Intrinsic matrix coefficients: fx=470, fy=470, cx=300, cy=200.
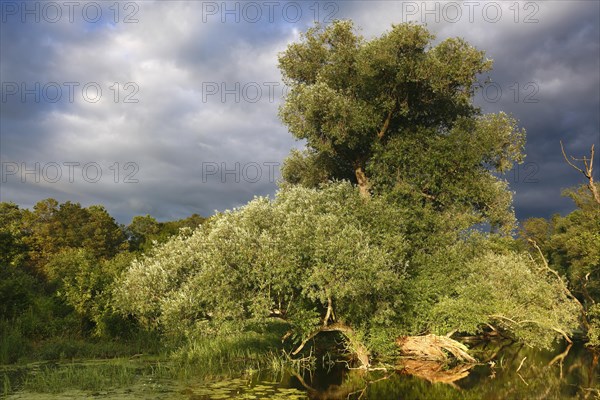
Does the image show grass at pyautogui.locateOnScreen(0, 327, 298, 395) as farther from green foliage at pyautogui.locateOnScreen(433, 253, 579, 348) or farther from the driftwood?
green foliage at pyautogui.locateOnScreen(433, 253, 579, 348)

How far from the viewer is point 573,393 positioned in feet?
77.1

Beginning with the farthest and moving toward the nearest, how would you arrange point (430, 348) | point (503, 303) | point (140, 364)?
point (503, 303) → point (430, 348) → point (140, 364)

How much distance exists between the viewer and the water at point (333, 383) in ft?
65.5

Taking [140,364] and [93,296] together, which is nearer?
[140,364]

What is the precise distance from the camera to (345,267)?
22.5 metres

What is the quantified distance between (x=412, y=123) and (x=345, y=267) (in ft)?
50.4

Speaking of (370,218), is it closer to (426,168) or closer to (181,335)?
(426,168)

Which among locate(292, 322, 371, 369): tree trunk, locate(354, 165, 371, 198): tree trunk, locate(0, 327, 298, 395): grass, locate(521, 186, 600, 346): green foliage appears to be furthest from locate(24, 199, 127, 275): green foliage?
locate(521, 186, 600, 346): green foliage

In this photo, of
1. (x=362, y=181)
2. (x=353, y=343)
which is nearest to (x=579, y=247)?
(x=362, y=181)

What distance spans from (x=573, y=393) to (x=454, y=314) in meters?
6.76

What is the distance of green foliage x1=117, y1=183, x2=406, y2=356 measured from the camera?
73.4 feet

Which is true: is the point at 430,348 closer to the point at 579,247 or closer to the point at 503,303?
the point at 503,303

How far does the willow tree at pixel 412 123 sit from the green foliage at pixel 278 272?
5480 mm

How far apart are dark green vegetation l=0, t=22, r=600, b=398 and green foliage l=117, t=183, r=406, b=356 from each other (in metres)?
0.10
